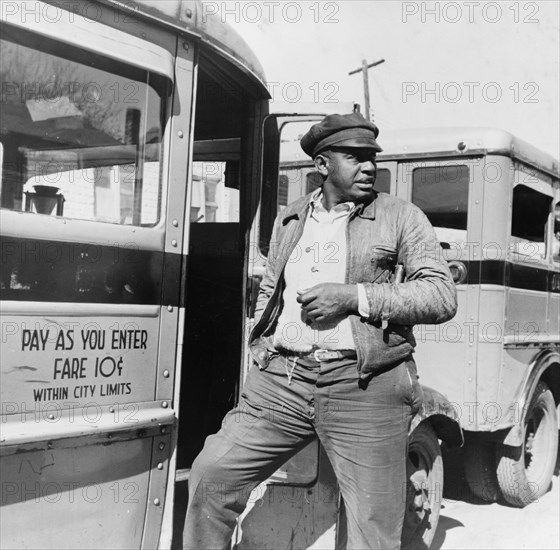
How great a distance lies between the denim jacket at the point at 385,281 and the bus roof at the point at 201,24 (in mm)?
817

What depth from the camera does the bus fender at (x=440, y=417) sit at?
404cm

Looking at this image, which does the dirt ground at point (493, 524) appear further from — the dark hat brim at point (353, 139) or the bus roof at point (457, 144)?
the dark hat brim at point (353, 139)

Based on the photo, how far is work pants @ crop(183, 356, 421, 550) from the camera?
8.49ft

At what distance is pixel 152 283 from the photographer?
Result: 112 inches

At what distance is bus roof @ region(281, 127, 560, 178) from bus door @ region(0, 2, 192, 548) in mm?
2874

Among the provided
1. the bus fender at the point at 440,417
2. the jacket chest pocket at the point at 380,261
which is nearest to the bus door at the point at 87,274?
the jacket chest pocket at the point at 380,261

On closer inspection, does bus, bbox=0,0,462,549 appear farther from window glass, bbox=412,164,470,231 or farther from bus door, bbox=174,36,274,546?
window glass, bbox=412,164,470,231

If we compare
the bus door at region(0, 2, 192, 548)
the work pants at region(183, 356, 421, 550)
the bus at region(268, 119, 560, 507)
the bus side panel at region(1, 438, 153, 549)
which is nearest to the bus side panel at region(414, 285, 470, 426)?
the bus at region(268, 119, 560, 507)

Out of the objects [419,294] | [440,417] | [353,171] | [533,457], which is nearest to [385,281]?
[419,294]

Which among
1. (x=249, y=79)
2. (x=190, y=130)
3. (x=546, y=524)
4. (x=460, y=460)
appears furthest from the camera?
(x=460, y=460)

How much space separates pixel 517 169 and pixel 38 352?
4015 millimetres

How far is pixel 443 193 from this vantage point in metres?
5.39

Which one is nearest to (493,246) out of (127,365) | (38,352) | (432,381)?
(432,381)

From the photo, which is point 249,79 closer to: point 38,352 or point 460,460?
point 38,352
